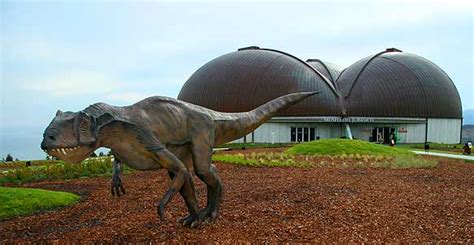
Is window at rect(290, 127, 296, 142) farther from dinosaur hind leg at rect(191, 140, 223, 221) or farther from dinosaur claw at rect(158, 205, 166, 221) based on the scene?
dinosaur claw at rect(158, 205, 166, 221)

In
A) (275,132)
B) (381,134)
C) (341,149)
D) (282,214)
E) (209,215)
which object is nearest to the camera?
(209,215)

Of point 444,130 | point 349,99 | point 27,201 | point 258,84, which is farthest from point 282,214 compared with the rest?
point 444,130

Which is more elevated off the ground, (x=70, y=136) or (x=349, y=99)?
(x=349, y=99)

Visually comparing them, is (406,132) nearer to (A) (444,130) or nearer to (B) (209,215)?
(A) (444,130)

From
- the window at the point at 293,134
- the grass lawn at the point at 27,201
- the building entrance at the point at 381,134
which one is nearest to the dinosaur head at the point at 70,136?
the grass lawn at the point at 27,201

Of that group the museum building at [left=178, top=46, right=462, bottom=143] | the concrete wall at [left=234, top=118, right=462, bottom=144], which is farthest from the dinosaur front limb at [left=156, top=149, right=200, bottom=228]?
the concrete wall at [left=234, top=118, right=462, bottom=144]

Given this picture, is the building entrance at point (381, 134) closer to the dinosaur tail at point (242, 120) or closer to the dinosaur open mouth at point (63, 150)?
the dinosaur tail at point (242, 120)

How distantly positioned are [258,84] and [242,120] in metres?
38.8

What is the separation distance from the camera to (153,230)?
694 cm

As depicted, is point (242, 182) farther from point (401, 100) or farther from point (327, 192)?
point (401, 100)

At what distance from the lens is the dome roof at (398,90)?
45531 mm

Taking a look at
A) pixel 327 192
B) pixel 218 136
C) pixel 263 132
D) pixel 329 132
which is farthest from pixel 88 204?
pixel 329 132

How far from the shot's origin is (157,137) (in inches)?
235

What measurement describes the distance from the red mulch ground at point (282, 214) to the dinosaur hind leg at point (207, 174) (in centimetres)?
27
